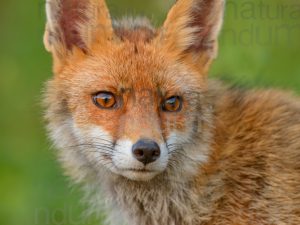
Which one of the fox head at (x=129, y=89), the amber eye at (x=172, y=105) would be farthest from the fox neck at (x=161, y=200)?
the amber eye at (x=172, y=105)

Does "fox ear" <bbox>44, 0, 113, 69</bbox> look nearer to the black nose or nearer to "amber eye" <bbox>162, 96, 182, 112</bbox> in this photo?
"amber eye" <bbox>162, 96, 182, 112</bbox>

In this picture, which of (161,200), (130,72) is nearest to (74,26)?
(130,72)

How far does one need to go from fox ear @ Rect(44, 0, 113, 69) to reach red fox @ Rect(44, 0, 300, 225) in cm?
1

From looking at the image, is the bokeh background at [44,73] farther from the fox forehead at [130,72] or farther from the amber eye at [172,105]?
the amber eye at [172,105]

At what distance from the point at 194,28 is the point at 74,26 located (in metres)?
1.24

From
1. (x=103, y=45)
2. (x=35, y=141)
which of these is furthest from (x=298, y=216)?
(x=35, y=141)

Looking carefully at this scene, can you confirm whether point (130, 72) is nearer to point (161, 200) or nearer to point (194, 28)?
point (194, 28)

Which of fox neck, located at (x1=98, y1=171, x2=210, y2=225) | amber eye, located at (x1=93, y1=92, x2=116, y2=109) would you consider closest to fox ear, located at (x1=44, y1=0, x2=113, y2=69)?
amber eye, located at (x1=93, y1=92, x2=116, y2=109)

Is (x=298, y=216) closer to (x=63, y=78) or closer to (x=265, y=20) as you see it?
(x=63, y=78)

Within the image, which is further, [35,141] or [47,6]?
[35,141]

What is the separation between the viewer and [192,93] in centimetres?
784

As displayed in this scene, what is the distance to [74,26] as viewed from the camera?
8.18 m

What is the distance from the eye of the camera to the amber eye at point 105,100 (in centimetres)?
759

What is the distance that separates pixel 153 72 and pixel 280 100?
149 cm
